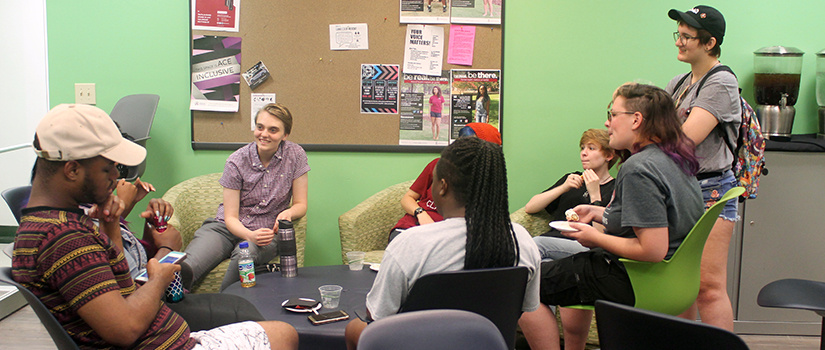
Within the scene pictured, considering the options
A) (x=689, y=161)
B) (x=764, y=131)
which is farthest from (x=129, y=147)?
(x=764, y=131)

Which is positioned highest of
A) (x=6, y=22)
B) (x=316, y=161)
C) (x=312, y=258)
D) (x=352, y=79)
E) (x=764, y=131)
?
(x=6, y=22)

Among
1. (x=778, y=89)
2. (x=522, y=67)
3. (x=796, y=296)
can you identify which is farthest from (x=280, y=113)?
(x=778, y=89)

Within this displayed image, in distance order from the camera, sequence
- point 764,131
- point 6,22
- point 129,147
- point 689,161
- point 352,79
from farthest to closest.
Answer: point 6,22, point 352,79, point 764,131, point 689,161, point 129,147

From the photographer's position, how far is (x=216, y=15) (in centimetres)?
369

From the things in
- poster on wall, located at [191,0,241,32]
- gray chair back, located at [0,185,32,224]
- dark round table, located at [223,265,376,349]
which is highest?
poster on wall, located at [191,0,241,32]

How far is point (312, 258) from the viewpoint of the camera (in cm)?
394

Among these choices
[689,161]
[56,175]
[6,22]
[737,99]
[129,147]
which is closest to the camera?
[56,175]

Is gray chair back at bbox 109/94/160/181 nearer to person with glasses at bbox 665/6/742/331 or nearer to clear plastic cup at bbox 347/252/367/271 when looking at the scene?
clear plastic cup at bbox 347/252/367/271

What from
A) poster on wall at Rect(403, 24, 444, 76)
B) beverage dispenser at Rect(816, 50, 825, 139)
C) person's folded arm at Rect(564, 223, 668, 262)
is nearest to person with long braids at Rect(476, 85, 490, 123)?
poster on wall at Rect(403, 24, 444, 76)

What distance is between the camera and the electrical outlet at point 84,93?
150 inches

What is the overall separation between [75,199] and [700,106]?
7.49 feet

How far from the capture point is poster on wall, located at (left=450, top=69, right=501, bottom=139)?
3721mm

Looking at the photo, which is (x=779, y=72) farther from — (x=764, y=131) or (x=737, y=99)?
(x=737, y=99)

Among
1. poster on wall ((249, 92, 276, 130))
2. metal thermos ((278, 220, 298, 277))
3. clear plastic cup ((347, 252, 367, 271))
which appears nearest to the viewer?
metal thermos ((278, 220, 298, 277))
